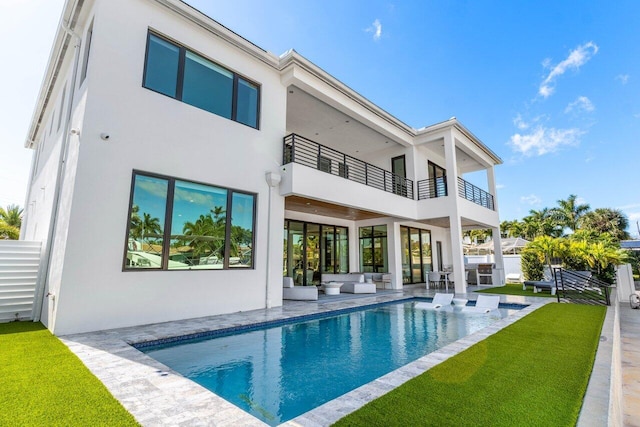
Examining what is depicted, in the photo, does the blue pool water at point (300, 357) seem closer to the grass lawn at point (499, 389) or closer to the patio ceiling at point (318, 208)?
the grass lawn at point (499, 389)

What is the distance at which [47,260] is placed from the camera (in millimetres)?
6879

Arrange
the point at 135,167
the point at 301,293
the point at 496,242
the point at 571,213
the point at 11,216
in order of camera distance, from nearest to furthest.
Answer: the point at 135,167 < the point at 301,293 < the point at 496,242 < the point at 11,216 < the point at 571,213

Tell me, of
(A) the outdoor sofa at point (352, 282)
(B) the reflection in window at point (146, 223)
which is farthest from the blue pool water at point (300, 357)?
(A) the outdoor sofa at point (352, 282)

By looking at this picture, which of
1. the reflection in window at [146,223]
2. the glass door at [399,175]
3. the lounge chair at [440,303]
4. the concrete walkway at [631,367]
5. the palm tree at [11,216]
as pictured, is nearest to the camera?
the concrete walkway at [631,367]

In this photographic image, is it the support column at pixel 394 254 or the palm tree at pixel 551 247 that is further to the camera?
the support column at pixel 394 254

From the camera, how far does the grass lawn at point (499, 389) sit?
2604 millimetres

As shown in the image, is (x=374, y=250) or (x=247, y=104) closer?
(x=247, y=104)

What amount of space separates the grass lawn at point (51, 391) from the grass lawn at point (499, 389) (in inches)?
87.9

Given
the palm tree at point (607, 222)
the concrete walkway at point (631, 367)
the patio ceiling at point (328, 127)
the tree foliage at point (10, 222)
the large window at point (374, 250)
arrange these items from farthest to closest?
1. the palm tree at point (607, 222)
2. the tree foliage at point (10, 222)
3. the large window at point (374, 250)
4. the patio ceiling at point (328, 127)
5. the concrete walkway at point (631, 367)

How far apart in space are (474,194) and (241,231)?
12632mm

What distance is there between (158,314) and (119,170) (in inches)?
127

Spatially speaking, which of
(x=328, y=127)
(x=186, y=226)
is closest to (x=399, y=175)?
(x=328, y=127)

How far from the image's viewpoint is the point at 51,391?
10.4ft

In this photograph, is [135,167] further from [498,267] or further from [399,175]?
[498,267]
